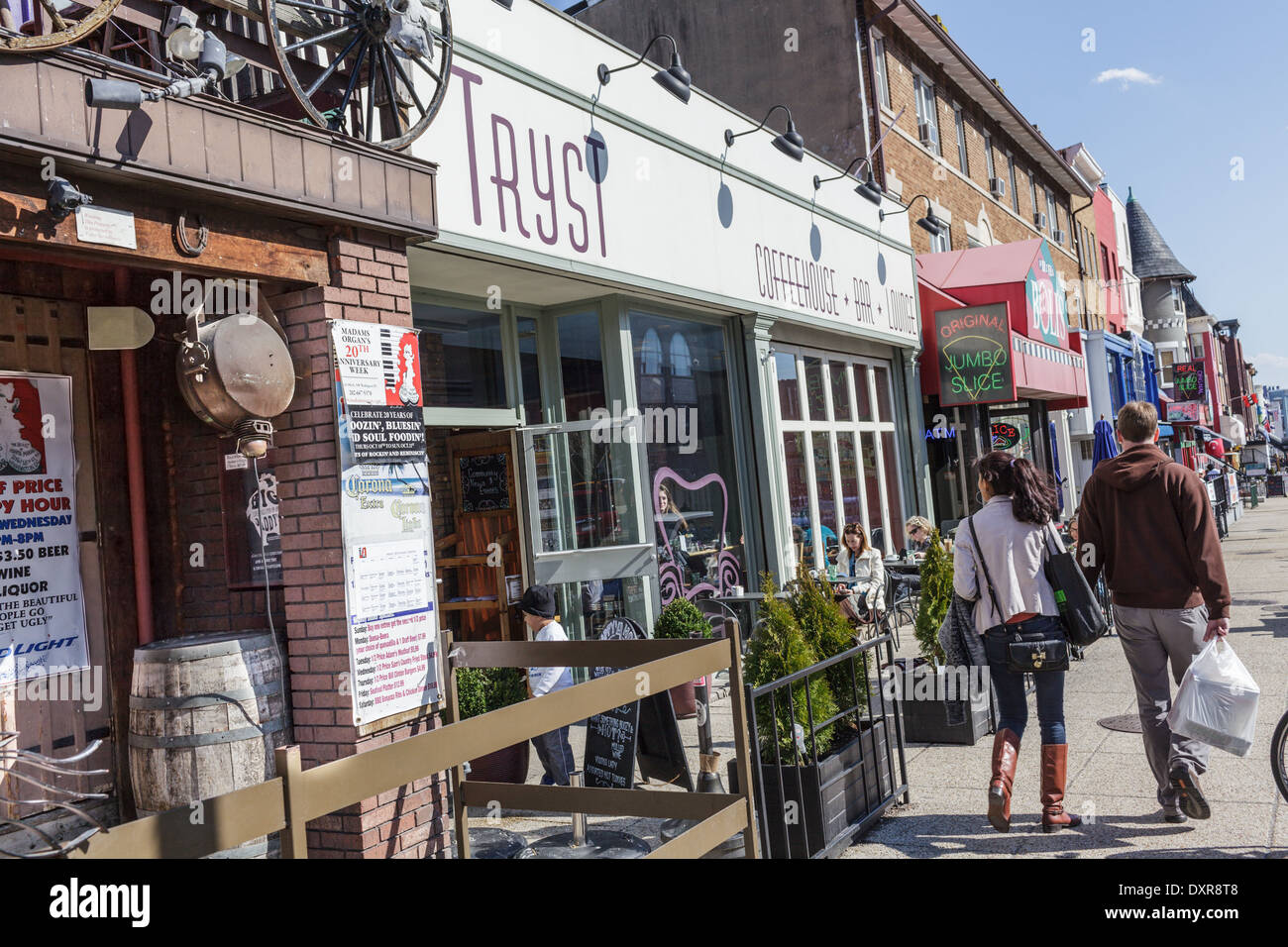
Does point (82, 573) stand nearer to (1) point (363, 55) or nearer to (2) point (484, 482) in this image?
(1) point (363, 55)

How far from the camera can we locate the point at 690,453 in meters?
9.75

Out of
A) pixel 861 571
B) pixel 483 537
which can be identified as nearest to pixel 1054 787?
pixel 483 537

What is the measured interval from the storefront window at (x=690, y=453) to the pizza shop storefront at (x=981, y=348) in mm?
4963

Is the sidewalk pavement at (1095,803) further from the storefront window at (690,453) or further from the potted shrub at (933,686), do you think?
the storefront window at (690,453)

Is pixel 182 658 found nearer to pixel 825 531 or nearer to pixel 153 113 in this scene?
pixel 153 113

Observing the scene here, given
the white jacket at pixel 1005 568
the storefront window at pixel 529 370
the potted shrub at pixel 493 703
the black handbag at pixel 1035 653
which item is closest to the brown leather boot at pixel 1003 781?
the black handbag at pixel 1035 653

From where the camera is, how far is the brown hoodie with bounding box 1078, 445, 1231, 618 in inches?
187

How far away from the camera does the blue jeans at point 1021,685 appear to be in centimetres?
481

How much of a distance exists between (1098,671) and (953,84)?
44.1 ft

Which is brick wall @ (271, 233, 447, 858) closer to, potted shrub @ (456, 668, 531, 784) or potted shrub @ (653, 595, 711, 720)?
potted shrub @ (456, 668, 531, 784)

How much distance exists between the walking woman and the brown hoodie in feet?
1.10

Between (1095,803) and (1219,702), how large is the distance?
0.93 m
